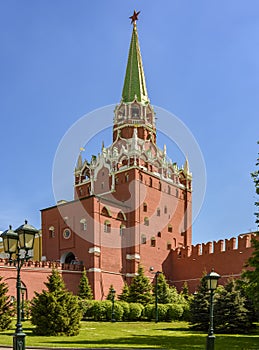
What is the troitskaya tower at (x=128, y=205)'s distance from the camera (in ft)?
141

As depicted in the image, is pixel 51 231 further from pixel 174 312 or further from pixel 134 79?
pixel 134 79

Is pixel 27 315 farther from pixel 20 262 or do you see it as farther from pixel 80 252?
pixel 20 262

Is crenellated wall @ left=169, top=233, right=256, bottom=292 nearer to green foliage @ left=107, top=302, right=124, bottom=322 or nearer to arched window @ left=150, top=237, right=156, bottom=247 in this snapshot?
arched window @ left=150, top=237, right=156, bottom=247

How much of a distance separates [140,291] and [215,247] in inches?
370

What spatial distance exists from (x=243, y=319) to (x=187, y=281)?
930 inches

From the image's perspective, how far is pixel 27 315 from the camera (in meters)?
30.9

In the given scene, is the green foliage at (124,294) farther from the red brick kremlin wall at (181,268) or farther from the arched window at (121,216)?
the arched window at (121,216)

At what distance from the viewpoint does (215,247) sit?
148ft

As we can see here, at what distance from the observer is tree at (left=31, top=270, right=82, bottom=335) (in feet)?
66.2

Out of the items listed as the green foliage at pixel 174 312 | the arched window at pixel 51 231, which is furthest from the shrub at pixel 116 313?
the arched window at pixel 51 231

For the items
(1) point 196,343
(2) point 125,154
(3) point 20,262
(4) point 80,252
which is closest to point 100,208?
(4) point 80,252

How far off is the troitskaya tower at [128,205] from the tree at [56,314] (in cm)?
1986

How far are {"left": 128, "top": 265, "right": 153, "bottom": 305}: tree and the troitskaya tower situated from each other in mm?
3212

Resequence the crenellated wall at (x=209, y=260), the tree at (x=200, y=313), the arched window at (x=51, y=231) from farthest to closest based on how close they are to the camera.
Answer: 1. the arched window at (x=51, y=231)
2. the crenellated wall at (x=209, y=260)
3. the tree at (x=200, y=313)
